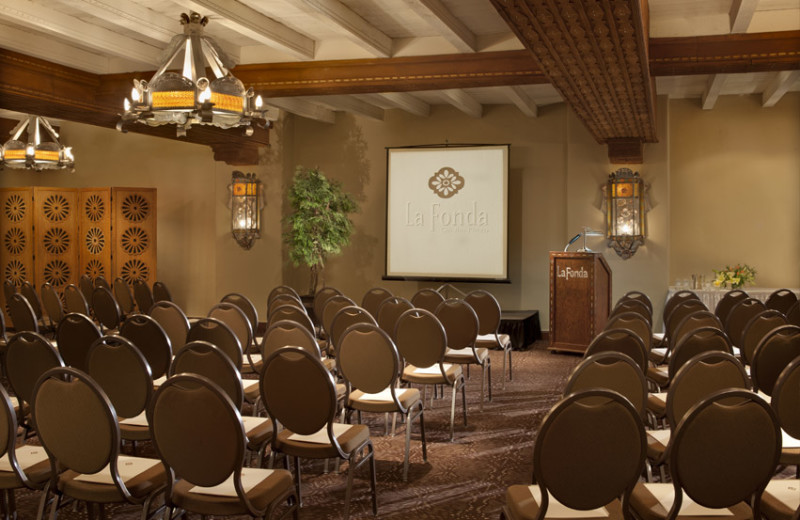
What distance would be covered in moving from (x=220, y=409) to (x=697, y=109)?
998cm

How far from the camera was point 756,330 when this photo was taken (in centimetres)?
552

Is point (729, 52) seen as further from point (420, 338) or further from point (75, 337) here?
point (75, 337)

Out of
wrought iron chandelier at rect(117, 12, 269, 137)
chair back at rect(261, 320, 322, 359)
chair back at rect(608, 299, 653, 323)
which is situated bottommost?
chair back at rect(261, 320, 322, 359)

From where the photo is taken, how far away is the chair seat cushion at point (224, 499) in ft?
10.1

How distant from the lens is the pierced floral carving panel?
13.0ft

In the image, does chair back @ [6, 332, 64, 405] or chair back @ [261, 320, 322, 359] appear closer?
chair back @ [6, 332, 64, 405]

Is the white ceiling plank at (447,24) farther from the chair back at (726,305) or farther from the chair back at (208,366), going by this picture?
the chair back at (726,305)

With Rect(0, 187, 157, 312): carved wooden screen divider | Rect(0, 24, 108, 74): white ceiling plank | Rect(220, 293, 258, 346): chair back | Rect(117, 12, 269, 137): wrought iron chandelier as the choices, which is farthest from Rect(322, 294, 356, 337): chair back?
Rect(0, 187, 157, 312): carved wooden screen divider

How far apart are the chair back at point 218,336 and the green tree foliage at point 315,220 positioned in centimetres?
600

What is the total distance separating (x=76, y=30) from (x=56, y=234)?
6650 mm

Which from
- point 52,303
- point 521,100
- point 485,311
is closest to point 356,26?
point 485,311

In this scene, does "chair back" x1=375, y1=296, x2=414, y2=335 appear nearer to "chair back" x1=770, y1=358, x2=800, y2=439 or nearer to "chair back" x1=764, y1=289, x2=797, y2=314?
"chair back" x1=770, y1=358, x2=800, y2=439

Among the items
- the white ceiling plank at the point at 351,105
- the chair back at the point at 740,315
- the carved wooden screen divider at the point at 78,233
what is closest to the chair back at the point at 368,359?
the chair back at the point at 740,315

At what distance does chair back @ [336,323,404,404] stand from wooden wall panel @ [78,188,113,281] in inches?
343
